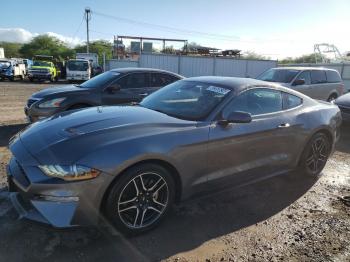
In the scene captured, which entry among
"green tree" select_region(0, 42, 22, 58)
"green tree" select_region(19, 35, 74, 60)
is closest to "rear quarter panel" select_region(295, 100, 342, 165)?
"green tree" select_region(19, 35, 74, 60)

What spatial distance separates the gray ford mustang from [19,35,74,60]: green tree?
226 ft

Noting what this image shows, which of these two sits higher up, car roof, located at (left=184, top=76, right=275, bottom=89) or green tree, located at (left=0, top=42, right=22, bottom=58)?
green tree, located at (left=0, top=42, right=22, bottom=58)

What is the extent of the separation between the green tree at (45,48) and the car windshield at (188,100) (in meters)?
68.4

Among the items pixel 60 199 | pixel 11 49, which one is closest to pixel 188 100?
pixel 60 199

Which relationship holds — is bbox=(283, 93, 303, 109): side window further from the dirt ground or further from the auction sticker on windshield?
the dirt ground

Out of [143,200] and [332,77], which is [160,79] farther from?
[332,77]

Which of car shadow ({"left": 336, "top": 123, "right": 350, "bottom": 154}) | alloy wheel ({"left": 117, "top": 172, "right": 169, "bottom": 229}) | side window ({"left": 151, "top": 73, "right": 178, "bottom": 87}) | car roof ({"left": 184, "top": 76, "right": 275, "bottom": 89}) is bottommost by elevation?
car shadow ({"left": 336, "top": 123, "right": 350, "bottom": 154})

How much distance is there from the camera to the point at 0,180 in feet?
15.6

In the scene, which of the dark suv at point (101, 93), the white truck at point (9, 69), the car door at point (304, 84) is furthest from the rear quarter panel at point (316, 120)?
the white truck at point (9, 69)

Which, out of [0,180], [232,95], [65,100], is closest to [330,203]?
[232,95]

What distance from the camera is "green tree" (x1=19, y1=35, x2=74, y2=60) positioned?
68.9 meters

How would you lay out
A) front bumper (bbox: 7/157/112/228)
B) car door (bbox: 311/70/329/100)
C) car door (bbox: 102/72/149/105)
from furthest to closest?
car door (bbox: 311/70/329/100)
car door (bbox: 102/72/149/105)
front bumper (bbox: 7/157/112/228)

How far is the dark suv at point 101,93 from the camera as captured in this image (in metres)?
7.23

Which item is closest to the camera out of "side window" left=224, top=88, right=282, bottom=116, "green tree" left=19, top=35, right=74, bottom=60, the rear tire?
"side window" left=224, top=88, right=282, bottom=116
